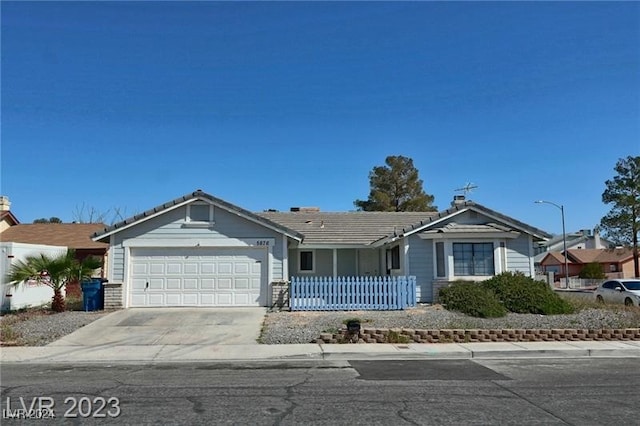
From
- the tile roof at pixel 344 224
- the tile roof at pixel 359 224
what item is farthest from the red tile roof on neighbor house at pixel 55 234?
the tile roof at pixel 359 224

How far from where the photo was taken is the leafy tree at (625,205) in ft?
149

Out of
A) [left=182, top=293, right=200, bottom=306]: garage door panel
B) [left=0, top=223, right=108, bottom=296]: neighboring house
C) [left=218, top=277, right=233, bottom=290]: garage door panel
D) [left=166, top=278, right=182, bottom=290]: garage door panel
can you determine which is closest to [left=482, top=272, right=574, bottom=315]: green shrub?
[left=218, top=277, right=233, bottom=290]: garage door panel

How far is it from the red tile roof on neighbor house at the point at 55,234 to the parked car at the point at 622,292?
84.9 feet

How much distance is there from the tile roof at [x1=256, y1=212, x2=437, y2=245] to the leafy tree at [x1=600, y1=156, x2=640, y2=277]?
27.6 metres

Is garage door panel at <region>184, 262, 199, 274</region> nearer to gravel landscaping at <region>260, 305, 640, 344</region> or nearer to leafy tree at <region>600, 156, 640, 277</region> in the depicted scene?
gravel landscaping at <region>260, 305, 640, 344</region>

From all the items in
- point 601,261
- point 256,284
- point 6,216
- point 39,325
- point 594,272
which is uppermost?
point 6,216

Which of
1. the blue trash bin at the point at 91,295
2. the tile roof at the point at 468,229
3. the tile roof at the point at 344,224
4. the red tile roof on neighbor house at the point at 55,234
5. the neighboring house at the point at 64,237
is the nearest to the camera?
the blue trash bin at the point at 91,295

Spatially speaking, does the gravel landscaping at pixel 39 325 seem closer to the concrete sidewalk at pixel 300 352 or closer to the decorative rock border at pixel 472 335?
the concrete sidewalk at pixel 300 352

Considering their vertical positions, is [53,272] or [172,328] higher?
[53,272]

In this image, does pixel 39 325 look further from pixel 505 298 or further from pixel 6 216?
pixel 6 216

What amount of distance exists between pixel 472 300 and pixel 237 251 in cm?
828

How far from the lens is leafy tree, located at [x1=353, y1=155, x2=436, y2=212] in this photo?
48281 mm

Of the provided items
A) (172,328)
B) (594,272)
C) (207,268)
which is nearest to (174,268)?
(207,268)

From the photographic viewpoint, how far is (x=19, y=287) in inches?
727
